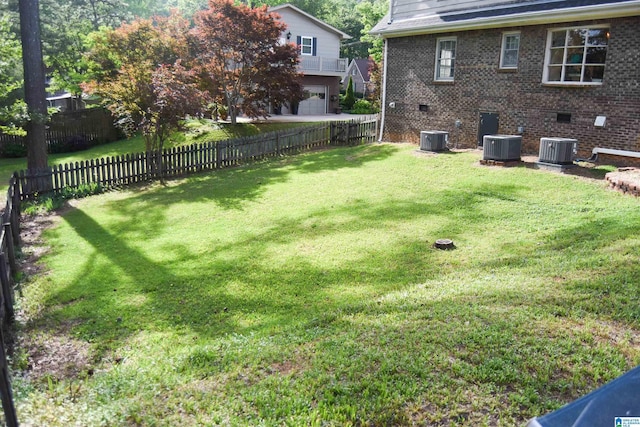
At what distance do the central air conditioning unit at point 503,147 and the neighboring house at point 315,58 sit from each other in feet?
66.8

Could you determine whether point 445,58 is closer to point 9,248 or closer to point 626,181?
point 626,181

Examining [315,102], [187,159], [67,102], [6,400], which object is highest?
[315,102]

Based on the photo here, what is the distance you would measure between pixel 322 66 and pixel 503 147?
23166mm

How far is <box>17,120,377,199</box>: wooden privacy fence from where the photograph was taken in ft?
46.5

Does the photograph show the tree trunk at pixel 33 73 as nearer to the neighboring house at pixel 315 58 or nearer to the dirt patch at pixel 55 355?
the dirt patch at pixel 55 355

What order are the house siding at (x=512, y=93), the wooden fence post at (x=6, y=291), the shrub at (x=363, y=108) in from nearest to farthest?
the wooden fence post at (x=6, y=291), the house siding at (x=512, y=93), the shrub at (x=363, y=108)

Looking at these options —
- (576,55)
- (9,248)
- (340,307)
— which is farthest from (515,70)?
(9,248)

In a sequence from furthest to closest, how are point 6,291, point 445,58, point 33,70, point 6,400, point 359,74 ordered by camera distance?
point 359,74, point 445,58, point 33,70, point 6,291, point 6,400

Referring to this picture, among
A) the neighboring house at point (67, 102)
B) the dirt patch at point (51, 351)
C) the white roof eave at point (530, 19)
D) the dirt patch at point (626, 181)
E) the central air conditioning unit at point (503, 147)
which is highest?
the white roof eave at point (530, 19)

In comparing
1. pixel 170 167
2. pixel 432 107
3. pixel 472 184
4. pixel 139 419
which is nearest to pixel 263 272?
pixel 139 419

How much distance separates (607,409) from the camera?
203 cm

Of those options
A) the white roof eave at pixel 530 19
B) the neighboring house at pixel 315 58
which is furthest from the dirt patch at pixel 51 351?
the neighboring house at pixel 315 58

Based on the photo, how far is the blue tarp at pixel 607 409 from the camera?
1.99 metres

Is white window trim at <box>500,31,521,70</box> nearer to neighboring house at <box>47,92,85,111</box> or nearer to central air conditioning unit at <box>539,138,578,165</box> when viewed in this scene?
central air conditioning unit at <box>539,138,578,165</box>
